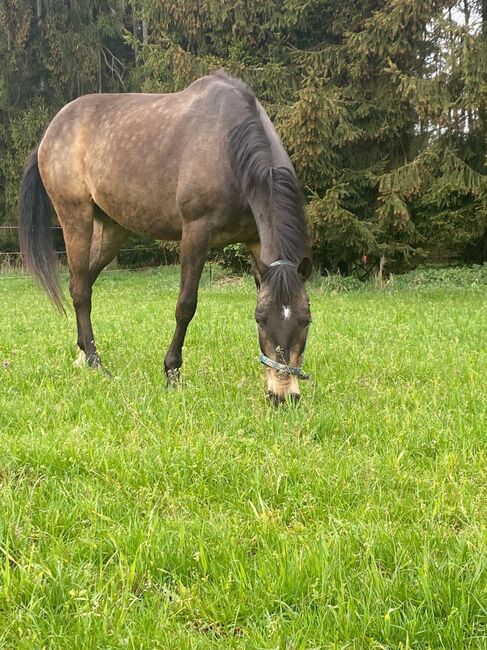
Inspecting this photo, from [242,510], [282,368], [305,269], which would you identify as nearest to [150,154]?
[305,269]

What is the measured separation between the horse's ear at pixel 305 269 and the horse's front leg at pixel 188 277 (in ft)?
3.19

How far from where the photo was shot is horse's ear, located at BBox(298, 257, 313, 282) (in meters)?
3.59

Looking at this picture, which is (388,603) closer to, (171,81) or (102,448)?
(102,448)

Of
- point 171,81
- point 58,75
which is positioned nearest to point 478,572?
point 171,81

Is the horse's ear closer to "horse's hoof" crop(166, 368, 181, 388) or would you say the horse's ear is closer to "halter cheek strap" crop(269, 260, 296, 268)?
"halter cheek strap" crop(269, 260, 296, 268)

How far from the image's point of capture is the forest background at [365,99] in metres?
13.0

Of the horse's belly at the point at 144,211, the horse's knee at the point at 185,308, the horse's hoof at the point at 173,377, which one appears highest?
the horse's belly at the point at 144,211

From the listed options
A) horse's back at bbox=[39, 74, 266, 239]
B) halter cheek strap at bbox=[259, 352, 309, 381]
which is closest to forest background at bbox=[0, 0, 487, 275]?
horse's back at bbox=[39, 74, 266, 239]

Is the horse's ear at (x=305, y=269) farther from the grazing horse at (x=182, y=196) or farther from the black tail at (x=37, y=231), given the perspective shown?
the black tail at (x=37, y=231)

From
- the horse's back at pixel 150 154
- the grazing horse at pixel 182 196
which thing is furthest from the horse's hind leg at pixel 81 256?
the horse's back at pixel 150 154

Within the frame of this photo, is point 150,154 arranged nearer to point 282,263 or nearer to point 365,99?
point 282,263

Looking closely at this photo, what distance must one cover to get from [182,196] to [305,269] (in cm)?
125

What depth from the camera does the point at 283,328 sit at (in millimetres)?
3316

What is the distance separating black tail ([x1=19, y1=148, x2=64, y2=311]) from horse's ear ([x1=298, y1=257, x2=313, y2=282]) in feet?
9.86
